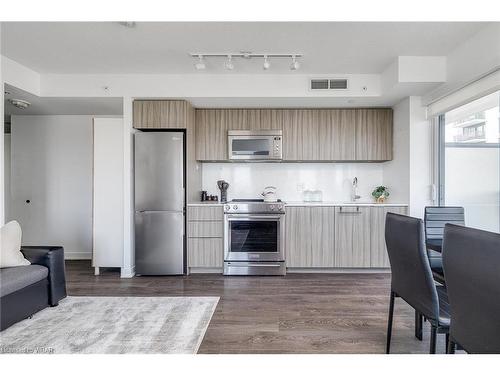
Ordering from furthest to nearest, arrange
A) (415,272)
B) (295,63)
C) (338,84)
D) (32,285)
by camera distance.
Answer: (338,84), (295,63), (32,285), (415,272)

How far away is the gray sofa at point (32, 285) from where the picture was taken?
2211mm

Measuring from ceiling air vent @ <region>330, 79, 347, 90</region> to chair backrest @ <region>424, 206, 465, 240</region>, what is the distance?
181cm

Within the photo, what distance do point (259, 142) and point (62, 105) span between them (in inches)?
110

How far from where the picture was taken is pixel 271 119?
4.11m

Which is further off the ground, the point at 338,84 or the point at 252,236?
the point at 338,84

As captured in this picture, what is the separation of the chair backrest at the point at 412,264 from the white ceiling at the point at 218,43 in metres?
1.77

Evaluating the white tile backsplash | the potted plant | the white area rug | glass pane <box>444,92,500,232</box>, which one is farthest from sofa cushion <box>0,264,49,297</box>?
glass pane <box>444,92,500,232</box>

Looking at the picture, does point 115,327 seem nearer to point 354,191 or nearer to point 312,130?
point 312,130

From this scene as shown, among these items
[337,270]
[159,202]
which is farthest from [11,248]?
[337,270]

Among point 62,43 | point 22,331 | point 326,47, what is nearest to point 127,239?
point 22,331

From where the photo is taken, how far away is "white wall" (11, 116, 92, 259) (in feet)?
15.4

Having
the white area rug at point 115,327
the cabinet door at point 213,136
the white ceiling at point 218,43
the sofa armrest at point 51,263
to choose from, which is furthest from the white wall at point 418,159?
the sofa armrest at point 51,263

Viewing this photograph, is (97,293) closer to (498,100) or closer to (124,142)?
(124,142)
